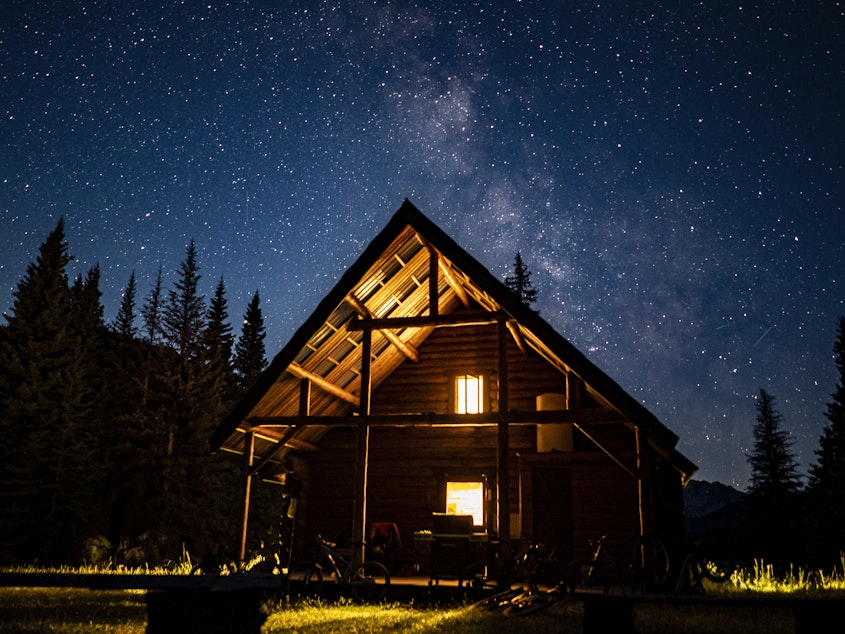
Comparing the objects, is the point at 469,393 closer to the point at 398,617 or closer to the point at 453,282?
the point at 453,282

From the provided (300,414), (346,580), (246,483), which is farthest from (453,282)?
(346,580)

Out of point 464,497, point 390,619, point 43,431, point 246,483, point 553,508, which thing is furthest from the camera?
point 43,431

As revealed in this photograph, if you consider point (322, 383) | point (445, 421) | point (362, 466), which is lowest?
point (362, 466)

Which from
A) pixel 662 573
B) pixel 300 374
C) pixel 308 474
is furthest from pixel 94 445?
pixel 662 573

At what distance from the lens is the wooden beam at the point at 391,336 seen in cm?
1403

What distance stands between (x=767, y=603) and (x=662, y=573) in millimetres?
4460

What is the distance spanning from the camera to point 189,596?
5.16 m

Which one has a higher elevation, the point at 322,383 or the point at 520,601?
the point at 322,383

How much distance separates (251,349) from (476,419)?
3864cm

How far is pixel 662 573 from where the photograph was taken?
32.8 feet

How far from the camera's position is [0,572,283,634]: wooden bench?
16.9 ft

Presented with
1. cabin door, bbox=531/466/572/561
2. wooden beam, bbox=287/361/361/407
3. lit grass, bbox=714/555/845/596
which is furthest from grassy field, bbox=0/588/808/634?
cabin door, bbox=531/466/572/561

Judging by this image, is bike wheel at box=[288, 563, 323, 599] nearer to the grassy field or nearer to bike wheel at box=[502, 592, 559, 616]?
the grassy field

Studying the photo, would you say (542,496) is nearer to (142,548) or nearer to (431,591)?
(431,591)
